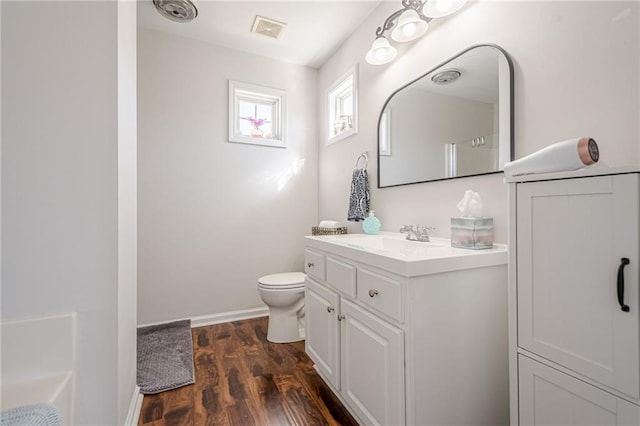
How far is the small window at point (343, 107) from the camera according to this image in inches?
95.9

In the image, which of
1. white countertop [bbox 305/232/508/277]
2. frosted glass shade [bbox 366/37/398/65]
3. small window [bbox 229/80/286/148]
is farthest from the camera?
small window [bbox 229/80/286/148]

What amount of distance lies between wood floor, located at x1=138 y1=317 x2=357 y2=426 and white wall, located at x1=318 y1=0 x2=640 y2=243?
1169 mm

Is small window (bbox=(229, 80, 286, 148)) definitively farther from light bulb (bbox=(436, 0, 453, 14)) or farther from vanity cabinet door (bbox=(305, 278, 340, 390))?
light bulb (bbox=(436, 0, 453, 14))

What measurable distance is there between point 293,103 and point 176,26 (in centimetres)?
119

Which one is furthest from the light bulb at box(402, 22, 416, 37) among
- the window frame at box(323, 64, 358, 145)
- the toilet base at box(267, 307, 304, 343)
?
the toilet base at box(267, 307, 304, 343)

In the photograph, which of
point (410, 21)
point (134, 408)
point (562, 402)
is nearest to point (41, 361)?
point (134, 408)

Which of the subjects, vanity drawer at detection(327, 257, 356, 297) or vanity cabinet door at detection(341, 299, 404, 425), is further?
vanity drawer at detection(327, 257, 356, 297)

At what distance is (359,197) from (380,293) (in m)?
1.21

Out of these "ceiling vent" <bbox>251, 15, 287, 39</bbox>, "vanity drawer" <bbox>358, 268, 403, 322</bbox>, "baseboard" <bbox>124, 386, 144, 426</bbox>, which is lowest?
"baseboard" <bbox>124, 386, 144, 426</bbox>

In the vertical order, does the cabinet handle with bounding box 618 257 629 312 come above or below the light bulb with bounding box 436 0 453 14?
below

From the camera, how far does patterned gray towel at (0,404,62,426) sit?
0.69 meters

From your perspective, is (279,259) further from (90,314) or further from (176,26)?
(176,26)

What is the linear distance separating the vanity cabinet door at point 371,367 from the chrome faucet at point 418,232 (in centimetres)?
60

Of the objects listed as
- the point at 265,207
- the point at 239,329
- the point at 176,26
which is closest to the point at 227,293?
the point at 239,329
